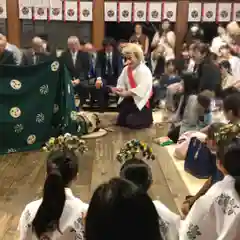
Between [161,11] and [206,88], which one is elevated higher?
[161,11]

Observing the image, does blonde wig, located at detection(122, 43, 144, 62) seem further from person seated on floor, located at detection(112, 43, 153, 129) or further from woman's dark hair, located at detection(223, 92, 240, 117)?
woman's dark hair, located at detection(223, 92, 240, 117)

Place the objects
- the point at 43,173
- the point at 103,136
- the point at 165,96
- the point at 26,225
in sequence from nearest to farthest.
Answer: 1. the point at 26,225
2. the point at 43,173
3. the point at 103,136
4. the point at 165,96

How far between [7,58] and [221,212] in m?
4.30

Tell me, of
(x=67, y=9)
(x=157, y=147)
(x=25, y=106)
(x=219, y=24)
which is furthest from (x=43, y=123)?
(x=219, y=24)

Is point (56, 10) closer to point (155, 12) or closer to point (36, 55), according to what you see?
point (155, 12)

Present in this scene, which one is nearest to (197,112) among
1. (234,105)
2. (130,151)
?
(234,105)

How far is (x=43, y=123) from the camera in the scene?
568cm

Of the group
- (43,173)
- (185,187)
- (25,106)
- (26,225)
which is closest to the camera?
(26,225)

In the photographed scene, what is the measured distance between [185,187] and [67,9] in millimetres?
6491

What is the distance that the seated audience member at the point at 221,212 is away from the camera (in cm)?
215

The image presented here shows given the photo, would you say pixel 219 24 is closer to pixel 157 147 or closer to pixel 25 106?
pixel 157 147

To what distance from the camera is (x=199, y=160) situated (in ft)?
15.3

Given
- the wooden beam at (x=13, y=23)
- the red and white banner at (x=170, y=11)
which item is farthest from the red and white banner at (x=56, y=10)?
the red and white banner at (x=170, y=11)

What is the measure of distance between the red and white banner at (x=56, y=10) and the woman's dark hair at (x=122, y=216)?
892cm
